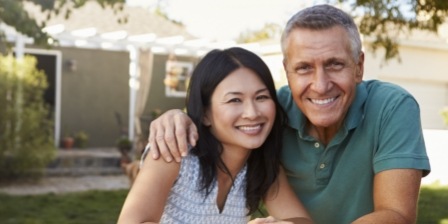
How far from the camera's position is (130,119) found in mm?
17656

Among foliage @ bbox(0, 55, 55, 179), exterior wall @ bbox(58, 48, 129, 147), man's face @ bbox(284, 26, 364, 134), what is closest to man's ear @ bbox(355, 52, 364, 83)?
man's face @ bbox(284, 26, 364, 134)

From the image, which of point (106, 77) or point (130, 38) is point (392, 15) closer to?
point (130, 38)

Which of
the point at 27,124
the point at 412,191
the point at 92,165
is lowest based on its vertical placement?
the point at 92,165

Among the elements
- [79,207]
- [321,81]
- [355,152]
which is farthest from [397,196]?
[79,207]

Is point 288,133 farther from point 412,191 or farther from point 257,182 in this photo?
point 412,191

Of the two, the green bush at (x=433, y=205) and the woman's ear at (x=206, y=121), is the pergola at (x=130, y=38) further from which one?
the woman's ear at (x=206, y=121)

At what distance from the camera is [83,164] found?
46.2ft

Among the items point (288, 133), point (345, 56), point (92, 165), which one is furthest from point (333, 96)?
point (92, 165)

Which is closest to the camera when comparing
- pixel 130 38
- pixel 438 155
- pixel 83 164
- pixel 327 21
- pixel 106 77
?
pixel 327 21

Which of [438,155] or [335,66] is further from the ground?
[335,66]

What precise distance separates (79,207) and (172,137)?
713 cm

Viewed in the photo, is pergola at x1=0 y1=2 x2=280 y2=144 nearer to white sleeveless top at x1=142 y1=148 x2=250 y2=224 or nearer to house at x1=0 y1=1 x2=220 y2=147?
house at x1=0 y1=1 x2=220 y2=147

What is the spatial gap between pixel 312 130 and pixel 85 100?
15.1 meters

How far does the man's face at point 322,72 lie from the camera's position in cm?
221
